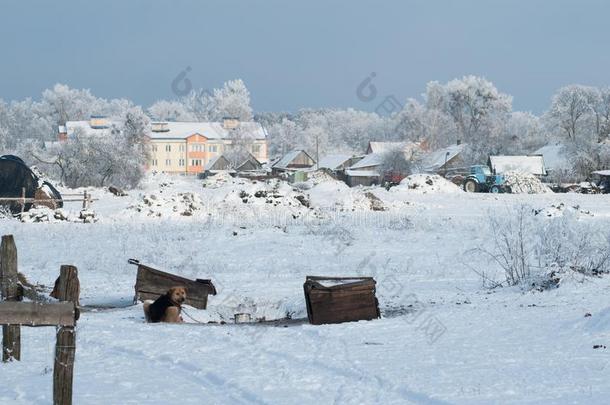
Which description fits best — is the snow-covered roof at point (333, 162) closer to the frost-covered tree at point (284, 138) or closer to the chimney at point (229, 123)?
the chimney at point (229, 123)

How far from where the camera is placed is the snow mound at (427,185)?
173 feet

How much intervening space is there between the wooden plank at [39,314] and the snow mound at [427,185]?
47.3 metres

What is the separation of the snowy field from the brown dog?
31 centimetres

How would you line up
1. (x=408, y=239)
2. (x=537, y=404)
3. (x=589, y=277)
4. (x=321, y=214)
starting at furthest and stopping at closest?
1. (x=321, y=214)
2. (x=408, y=239)
3. (x=589, y=277)
4. (x=537, y=404)

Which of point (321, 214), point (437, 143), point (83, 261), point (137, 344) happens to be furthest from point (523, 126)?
point (137, 344)

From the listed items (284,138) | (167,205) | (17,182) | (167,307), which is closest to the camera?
(167,307)

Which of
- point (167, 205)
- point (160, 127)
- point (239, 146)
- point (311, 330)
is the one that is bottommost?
point (311, 330)

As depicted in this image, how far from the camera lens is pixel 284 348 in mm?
9484

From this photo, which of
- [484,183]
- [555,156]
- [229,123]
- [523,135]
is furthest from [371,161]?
[523,135]

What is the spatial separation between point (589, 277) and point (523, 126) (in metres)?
118

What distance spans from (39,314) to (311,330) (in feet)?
18.5

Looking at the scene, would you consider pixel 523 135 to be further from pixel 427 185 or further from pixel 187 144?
pixel 427 185

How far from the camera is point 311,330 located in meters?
10.9

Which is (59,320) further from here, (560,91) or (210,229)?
(560,91)
